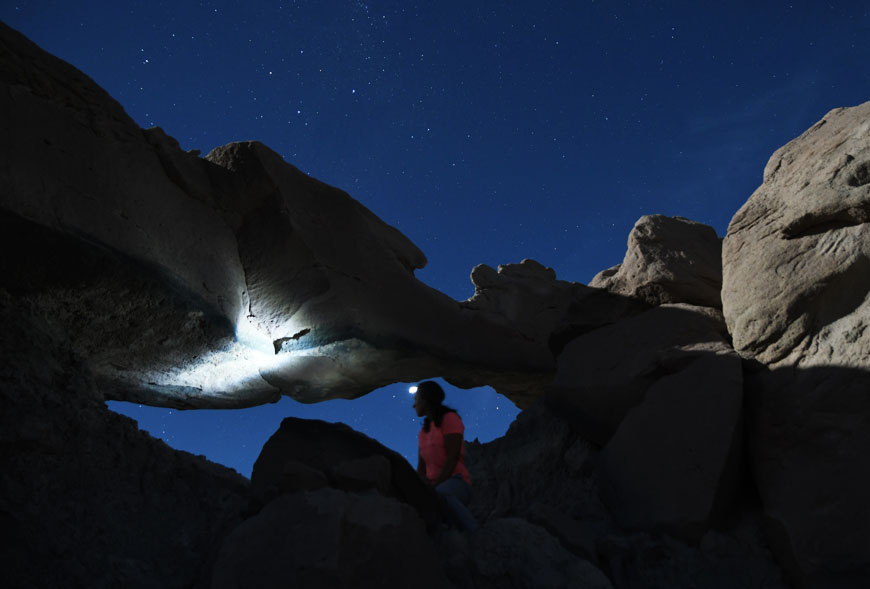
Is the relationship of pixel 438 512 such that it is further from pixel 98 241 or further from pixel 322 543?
pixel 98 241

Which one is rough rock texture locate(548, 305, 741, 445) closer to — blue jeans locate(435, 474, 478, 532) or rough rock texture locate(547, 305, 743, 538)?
rough rock texture locate(547, 305, 743, 538)

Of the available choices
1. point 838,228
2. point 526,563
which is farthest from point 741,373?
point 526,563

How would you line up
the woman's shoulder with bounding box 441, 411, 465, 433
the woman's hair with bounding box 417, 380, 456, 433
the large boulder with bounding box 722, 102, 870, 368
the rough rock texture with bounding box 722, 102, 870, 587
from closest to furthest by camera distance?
the rough rock texture with bounding box 722, 102, 870, 587 → the large boulder with bounding box 722, 102, 870, 368 → the woman's shoulder with bounding box 441, 411, 465, 433 → the woman's hair with bounding box 417, 380, 456, 433

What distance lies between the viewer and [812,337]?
3.63 metres

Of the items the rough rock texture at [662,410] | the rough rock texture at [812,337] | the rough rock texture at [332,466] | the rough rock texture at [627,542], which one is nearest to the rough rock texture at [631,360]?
the rough rock texture at [662,410]

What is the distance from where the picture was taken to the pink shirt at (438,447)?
12.4 feet

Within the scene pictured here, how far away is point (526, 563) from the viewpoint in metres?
3.08

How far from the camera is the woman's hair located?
3.91 metres

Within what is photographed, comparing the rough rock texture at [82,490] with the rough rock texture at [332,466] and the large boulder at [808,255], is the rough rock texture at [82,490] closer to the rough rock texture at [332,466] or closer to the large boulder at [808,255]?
the rough rock texture at [332,466]

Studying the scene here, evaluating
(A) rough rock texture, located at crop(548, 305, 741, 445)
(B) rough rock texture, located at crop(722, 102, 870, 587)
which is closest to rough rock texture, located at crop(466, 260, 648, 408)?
(A) rough rock texture, located at crop(548, 305, 741, 445)

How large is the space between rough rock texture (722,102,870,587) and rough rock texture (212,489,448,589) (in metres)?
2.07

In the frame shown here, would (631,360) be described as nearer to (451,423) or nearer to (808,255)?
(808,255)

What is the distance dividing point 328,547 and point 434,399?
1.63 meters

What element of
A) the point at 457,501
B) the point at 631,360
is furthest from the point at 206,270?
the point at 631,360
